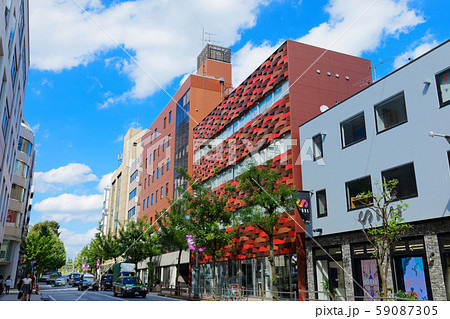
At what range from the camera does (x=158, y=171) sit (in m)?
60.1

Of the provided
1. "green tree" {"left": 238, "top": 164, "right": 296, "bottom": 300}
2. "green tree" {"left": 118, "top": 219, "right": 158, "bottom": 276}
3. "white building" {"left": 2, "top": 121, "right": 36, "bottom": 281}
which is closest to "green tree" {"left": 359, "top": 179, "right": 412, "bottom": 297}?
"green tree" {"left": 238, "top": 164, "right": 296, "bottom": 300}

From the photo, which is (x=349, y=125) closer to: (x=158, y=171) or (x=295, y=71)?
(x=295, y=71)

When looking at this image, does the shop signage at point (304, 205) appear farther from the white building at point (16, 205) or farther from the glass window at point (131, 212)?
the glass window at point (131, 212)

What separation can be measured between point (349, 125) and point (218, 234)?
42.8 feet

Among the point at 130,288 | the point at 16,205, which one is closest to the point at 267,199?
the point at 130,288

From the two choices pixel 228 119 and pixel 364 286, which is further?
pixel 228 119

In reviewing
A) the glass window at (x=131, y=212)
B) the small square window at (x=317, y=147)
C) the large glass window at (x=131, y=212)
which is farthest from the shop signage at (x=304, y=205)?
the glass window at (x=131, y=212)

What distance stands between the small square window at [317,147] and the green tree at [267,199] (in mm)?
2631

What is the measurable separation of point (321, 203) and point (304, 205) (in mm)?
1005

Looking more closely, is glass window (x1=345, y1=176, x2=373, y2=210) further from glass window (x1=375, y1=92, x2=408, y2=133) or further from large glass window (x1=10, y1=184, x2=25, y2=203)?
large glass window (x1=10, y1=184, x2=25, y2=203)

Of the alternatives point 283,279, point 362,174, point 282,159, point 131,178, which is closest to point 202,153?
point 282,159

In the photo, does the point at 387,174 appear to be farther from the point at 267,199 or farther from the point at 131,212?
the point at 131,212

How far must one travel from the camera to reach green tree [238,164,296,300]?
22.6 metres

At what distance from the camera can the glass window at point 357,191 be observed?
2001cm
